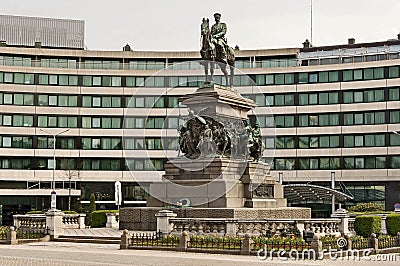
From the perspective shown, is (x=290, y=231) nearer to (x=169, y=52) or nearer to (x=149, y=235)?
(x=149, y=235)

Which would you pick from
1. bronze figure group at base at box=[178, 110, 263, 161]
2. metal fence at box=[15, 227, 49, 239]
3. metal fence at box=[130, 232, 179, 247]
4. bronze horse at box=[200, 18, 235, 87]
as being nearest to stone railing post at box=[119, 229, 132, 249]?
metal fence at box=[130, 232, 179, 247]

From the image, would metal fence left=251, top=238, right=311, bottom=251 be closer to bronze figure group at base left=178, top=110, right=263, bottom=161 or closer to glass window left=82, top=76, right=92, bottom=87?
bronze figure group at base left=178, top=110, right=263, bottom=161

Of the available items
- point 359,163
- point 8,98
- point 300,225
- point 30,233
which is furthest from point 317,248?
point 8,98

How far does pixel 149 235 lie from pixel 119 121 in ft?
217

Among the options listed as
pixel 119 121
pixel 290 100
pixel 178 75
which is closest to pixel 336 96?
pixel 290 100

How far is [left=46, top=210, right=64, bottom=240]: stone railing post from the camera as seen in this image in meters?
40.2

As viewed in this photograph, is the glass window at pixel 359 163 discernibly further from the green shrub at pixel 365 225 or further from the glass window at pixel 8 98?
the green shrub at pixel 365 225

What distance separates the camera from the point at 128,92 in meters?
100

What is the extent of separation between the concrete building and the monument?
51187 mm

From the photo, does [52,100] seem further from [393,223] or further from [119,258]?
[119,258]

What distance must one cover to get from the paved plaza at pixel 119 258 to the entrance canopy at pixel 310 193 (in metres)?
24.6

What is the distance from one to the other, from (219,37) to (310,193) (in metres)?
21.1

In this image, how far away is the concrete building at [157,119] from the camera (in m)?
92.8

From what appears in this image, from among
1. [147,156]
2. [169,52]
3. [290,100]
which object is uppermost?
[169,52]
